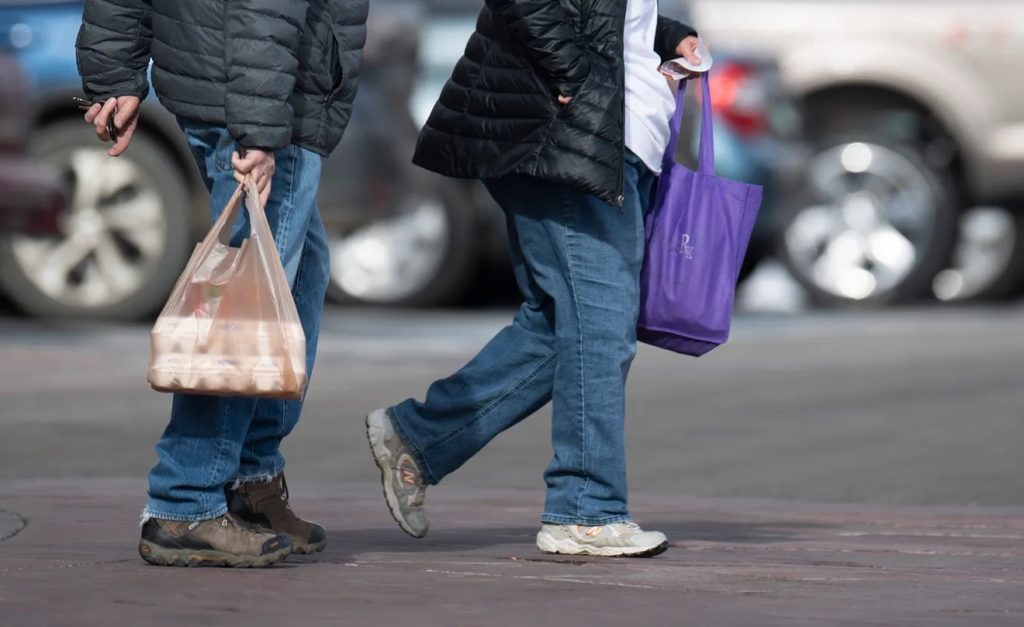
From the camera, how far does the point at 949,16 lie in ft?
46.8

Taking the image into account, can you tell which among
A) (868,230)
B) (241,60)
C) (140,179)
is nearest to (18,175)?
(140,179)

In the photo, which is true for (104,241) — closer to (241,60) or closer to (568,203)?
(568,203)

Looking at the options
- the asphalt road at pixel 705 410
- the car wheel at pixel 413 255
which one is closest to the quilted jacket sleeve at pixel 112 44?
the asphalt road at pixel 705 410

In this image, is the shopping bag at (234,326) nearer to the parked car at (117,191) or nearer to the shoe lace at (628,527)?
the shoe lace at (628,527)

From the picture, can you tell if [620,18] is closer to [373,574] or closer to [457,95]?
[457,95]

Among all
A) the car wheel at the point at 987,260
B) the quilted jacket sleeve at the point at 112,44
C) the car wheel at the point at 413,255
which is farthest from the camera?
the car wheel at the point at 987,260

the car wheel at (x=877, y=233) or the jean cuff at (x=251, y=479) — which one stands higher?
the car wheel at (x=877, y=233)

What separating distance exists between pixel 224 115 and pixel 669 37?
1.14m

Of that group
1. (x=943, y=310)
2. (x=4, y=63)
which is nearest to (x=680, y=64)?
(x=4, y=63)

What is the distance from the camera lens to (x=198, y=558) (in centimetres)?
515

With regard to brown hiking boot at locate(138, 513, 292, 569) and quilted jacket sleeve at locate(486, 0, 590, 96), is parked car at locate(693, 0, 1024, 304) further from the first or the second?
brown hiking boot at locate(138, 513, 292, 569)

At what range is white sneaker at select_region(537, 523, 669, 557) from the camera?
554 cm

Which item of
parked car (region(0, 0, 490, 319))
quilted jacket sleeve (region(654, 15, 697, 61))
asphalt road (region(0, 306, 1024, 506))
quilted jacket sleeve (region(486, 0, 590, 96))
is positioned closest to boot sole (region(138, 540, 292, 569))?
quilted jacket sleeve (region(486, 0, 590, 96))

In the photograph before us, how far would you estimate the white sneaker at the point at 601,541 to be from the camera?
5543 mm
